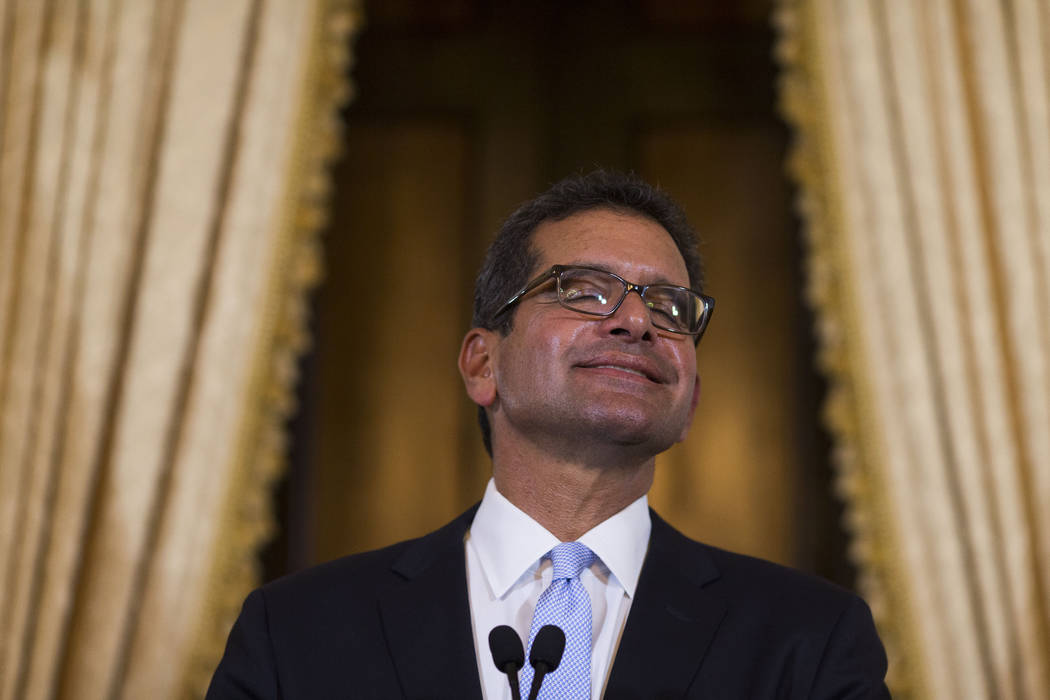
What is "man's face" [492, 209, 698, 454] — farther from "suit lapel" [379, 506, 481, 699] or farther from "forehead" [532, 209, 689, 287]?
"suit lapel" [379, 506, 481, 699]

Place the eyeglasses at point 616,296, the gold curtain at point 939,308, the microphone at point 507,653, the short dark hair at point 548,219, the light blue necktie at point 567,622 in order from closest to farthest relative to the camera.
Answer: the microphone at point 507,653 < the light blue necktie at point 567,622 < the eyeglasses at point 616,296 < the short dark hair at point 548,219 < the gold curtain at point 939,308

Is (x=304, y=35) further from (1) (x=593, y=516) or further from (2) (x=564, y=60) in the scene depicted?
(1) (x=593, y=516)

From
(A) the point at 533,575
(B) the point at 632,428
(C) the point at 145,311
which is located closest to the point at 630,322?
(B) the point at 632,428

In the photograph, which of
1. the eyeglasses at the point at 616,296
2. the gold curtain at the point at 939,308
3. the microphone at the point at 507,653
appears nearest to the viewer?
the microphone at the point at 507,653

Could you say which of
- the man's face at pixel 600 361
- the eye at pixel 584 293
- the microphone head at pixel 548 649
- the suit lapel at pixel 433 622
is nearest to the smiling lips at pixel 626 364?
the man's face at pixel 600 361

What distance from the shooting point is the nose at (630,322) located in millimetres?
1775

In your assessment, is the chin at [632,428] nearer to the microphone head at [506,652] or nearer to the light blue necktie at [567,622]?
the light blue necktie at [567,622]

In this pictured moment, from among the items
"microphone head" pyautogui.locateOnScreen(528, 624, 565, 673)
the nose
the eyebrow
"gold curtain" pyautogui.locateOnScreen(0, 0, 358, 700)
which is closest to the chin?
the nose

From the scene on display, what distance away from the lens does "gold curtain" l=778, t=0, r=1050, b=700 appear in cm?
262

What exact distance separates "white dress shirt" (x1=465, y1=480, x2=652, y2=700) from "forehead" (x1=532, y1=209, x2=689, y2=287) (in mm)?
403

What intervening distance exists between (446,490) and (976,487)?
4.79ft

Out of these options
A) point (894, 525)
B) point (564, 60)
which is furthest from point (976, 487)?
point (564, 60)

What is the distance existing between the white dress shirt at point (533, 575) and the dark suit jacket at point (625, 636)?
0.11 feet

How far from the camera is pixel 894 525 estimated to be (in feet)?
8.79
